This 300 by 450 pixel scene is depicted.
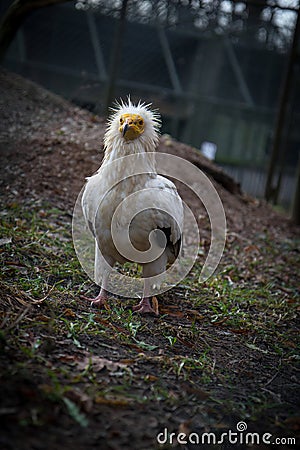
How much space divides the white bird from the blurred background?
→ 4.81 meters

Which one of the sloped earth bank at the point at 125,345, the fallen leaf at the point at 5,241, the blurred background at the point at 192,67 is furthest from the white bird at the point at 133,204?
the blurred background at the point at 192,67

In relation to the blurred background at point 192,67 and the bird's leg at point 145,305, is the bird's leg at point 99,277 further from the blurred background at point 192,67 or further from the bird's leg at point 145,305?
the blurred background at point 192,67

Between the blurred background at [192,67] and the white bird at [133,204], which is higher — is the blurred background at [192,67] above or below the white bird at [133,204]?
above

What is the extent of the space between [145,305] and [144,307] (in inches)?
1.1

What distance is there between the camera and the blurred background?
32.4 feet

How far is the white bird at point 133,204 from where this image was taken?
3723 mm

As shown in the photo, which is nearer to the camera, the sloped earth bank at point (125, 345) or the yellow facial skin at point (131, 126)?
the sloped earth bank at point (125, 345)

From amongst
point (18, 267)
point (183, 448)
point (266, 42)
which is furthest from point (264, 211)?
point (266, 42)

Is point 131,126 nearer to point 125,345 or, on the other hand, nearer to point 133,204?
point 133,204

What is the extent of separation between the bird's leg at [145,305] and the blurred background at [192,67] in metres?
5.28

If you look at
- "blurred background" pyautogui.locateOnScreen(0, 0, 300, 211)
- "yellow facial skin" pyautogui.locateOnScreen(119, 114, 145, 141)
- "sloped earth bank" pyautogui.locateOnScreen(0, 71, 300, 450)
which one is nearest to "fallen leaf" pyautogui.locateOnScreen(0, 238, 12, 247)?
"sloped earth bank" pyautogui.locateOnScreen(0, 71, 300, 450)

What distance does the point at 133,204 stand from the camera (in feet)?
12.2

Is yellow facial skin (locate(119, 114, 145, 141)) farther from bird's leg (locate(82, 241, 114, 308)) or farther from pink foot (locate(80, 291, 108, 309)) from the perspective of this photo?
pink foot (locate(80, 291, 108, 309))

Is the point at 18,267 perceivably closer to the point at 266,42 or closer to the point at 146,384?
the point at 146,384
